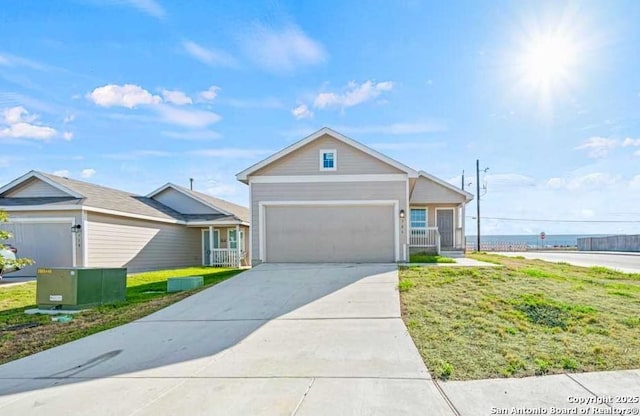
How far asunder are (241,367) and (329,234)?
9.64 metres

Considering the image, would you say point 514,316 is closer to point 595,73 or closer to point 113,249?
point 595,73

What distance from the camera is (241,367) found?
4.98 m

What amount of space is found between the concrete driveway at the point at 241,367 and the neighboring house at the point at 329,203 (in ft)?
18.8

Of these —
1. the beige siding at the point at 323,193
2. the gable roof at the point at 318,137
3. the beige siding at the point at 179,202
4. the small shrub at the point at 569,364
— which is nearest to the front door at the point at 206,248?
the beige siding at the point at 179,202

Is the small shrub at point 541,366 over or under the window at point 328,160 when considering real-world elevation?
under

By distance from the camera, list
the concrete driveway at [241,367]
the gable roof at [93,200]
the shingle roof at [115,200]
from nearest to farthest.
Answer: the concrete driveway at [241,367] → the gable roof at [93,200] → the shingle roof at [115,200]

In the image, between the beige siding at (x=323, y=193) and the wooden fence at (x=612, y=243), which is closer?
the beige siding at (x=323, y=193)

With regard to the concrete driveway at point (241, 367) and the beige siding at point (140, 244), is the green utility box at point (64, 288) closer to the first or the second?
the concrete driveway at point (241, 367)

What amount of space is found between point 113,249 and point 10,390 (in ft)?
42.6

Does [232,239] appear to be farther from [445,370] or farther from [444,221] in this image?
[445,370]

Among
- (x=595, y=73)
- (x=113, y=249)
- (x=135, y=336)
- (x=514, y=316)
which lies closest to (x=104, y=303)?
(x=135, y=336)

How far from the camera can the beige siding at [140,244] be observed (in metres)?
15.8

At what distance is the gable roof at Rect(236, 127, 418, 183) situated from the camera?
46.6 feet

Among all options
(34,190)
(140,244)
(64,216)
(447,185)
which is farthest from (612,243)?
(34,190)
